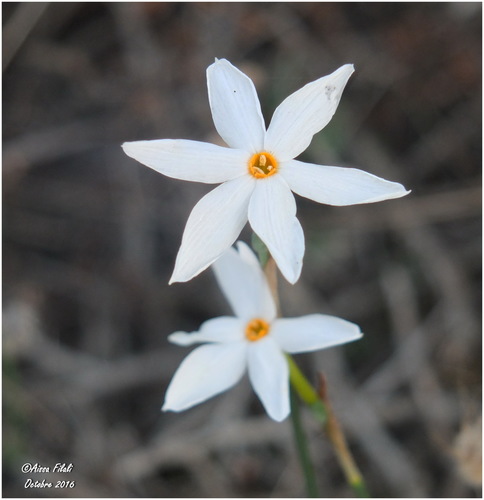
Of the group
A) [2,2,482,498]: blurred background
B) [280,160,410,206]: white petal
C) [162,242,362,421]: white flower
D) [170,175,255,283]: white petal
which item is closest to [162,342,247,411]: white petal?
[162,242,362,421]: white flower

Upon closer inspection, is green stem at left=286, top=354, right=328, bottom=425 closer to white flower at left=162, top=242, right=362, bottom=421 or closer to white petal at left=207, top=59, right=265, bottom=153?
white flower at left=162, top=242, right=362, bottom=421

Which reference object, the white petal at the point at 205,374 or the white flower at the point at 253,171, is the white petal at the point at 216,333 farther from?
the white flower at the point at 253,171

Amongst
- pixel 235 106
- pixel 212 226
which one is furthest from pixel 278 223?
pixel 235 106

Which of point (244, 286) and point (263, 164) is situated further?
point (244, 286)

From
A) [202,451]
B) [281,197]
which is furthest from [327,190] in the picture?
[202,451]

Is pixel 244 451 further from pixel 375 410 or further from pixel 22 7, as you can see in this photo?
pixel 22 7

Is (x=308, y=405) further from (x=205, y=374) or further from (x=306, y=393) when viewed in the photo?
(x=205, y=374)
